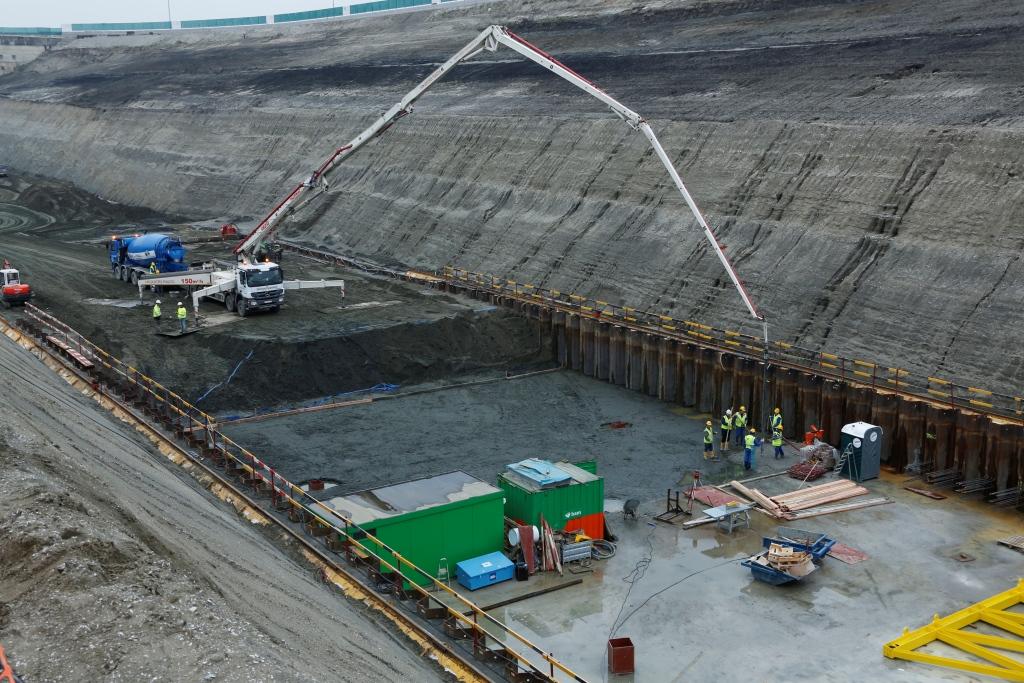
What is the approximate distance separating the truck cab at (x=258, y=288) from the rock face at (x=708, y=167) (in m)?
9.35

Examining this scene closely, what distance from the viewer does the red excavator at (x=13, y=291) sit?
36.4 metres

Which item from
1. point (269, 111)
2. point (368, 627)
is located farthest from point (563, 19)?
point (368, 627)

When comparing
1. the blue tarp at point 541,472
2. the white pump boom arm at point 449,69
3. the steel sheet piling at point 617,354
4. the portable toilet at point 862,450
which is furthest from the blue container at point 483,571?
the steel sheet piling at point 617,354

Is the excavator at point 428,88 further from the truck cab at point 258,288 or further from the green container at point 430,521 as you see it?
the green container at point 430,521

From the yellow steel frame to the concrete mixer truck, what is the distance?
102 ft

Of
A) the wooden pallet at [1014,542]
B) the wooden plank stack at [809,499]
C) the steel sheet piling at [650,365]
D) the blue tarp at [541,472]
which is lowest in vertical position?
the wooden pallet at [1014,542]

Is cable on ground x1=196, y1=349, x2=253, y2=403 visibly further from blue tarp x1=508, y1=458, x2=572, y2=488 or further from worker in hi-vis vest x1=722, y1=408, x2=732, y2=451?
worker in hi-vis vest x1=722, y1=408, x2=732, y2=451

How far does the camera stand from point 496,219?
44.4 m

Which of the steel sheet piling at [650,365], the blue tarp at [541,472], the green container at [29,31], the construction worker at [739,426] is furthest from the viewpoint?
the green container at [29,31]

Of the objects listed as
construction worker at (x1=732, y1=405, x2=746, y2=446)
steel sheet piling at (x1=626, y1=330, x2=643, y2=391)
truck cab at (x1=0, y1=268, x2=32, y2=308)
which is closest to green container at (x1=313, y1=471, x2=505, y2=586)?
construction worker at (x1=732, y1=405, x2=746, y2=446)

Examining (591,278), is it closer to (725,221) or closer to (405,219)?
(725,221)

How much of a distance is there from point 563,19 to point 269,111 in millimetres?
20797

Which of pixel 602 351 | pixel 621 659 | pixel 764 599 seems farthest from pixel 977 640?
pixel 602 351

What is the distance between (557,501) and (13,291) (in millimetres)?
24218
